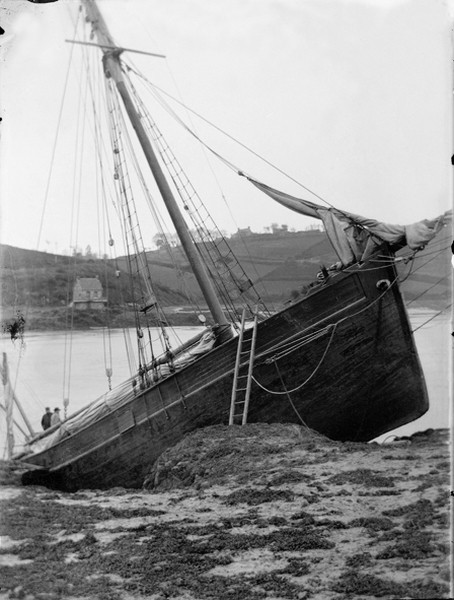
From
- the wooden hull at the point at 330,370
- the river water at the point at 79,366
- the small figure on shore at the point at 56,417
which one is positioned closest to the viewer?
the river water at the point at 79,366

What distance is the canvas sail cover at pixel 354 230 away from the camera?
800 cm

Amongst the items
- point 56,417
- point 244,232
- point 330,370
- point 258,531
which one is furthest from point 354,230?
point 56,417

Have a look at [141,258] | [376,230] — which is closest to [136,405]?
[141,258]

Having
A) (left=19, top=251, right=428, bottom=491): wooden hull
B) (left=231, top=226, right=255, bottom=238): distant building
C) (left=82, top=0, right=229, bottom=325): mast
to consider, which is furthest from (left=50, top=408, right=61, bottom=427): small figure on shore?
(left=231, top=226, right=255, bottom=238): distant building

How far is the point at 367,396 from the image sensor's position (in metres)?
9.25

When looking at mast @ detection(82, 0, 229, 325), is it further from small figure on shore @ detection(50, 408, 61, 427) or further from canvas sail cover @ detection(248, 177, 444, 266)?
small figure on shore @ detection(50, 408, 61, 427)

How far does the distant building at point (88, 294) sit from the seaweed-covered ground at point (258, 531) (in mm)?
3821

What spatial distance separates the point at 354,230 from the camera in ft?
29.6

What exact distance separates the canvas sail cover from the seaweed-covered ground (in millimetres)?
2452

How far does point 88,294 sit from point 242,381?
342 centimetres

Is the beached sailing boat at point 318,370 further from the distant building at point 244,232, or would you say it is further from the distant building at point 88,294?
the distant building at point 88,294

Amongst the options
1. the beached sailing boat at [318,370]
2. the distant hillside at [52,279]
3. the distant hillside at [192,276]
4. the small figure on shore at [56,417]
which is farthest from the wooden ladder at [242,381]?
the small figure on shore at [56,417]

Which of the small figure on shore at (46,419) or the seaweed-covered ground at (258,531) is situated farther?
the small figure on shore at (46,419)

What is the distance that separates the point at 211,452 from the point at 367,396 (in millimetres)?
2481
